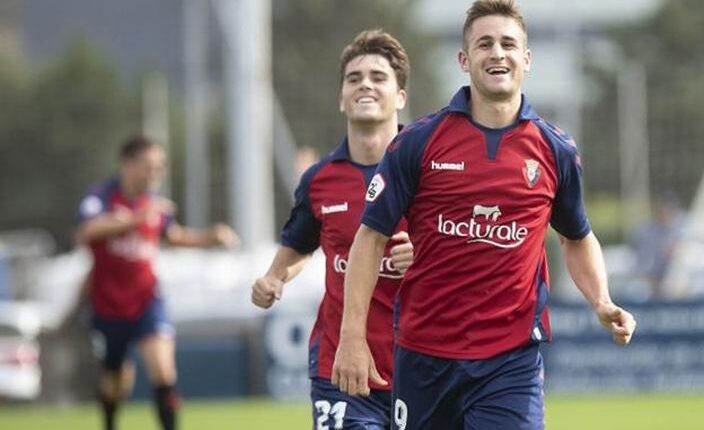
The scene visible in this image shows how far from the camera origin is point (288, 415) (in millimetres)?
19031

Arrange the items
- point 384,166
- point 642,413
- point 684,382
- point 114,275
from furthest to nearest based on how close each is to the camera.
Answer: point 684,382 < point 642,413 < point 114,275 < point 384,166

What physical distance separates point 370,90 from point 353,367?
78.1 inches

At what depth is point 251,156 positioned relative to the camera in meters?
25.5

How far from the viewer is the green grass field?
16.8 m

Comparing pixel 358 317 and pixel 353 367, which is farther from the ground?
pixel 358 317

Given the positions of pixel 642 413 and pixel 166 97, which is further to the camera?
pixel 166 97

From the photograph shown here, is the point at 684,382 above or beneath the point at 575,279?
beneath

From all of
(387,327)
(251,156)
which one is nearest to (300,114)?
(251,156)

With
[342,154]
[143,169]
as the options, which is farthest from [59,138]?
[342,154]

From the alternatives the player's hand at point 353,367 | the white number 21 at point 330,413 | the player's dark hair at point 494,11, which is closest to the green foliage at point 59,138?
the white number 21 at point 330,413

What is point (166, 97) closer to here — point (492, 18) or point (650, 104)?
point (650, 104)

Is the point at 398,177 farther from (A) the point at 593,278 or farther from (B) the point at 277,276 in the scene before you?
(B) the point at 277,276

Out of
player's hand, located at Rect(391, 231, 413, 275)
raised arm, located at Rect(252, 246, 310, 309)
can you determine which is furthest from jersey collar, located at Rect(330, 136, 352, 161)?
player's hand, located at Rect(391, 231, 413, 275)

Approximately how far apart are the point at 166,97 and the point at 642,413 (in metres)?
41.5
